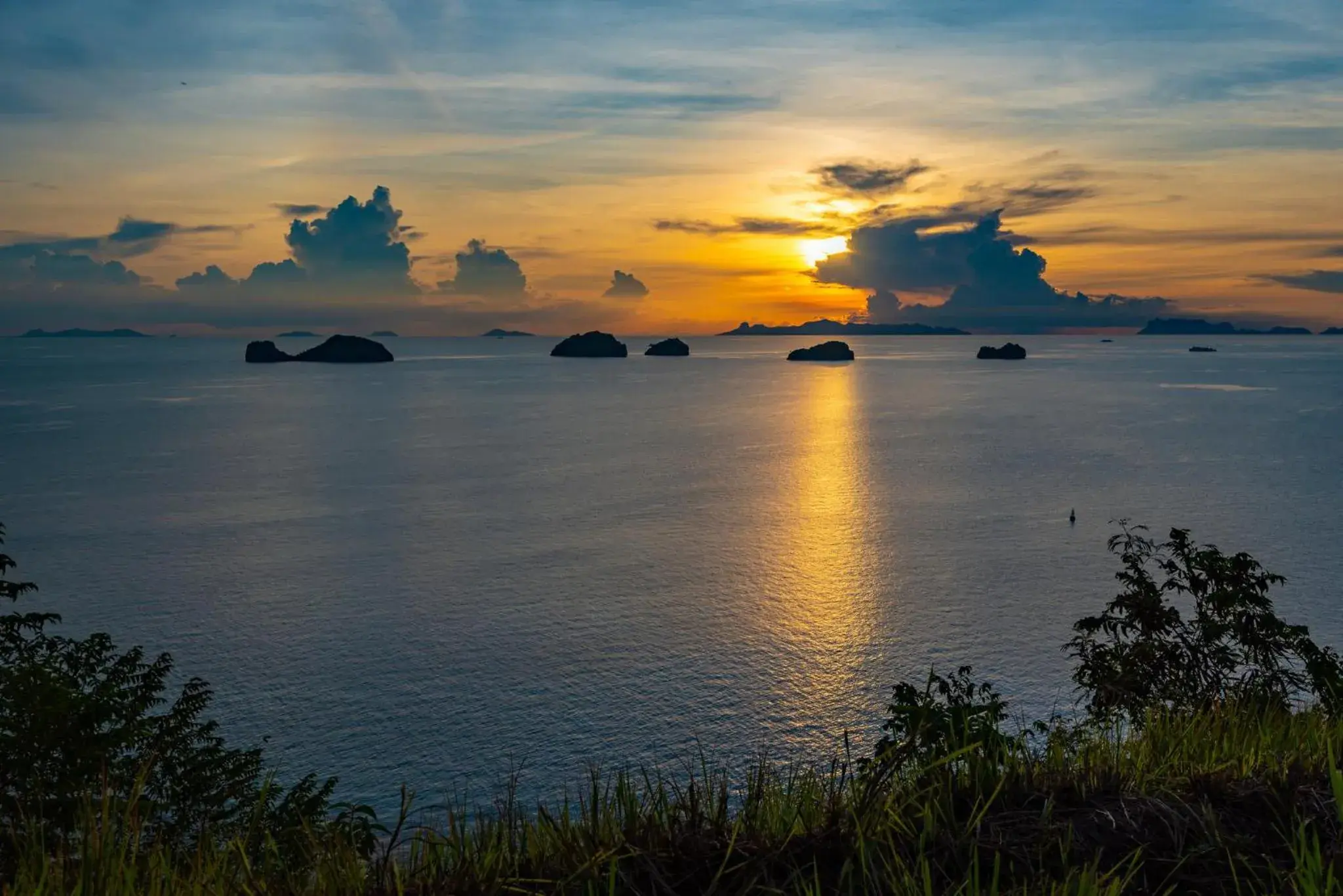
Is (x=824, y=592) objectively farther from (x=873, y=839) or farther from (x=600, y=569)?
(x=873, y=839)

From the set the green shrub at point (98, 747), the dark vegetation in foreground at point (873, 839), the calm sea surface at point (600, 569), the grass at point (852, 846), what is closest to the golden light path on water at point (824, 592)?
the calm sea surface at point (600, 569)

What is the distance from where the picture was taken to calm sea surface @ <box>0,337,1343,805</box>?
38031 millimetres

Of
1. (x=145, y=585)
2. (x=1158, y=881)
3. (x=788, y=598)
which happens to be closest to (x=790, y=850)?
(x=1158, y=881)

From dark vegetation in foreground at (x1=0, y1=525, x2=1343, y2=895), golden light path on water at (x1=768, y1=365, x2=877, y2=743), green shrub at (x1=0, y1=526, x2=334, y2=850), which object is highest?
dark vegetation in foreground at (x1=0, y1=525, x2=1343, y2=895)

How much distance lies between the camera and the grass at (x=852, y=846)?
13.8 feet

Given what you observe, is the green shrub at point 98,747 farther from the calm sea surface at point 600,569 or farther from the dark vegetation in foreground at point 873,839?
the calm sea surface at point 600,569

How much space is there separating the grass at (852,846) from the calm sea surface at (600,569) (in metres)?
3.77

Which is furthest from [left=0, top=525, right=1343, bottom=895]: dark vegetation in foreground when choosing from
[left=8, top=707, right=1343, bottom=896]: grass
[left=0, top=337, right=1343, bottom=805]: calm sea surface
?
[left=0, top=337, right=1343, bottom=805]: calm sea surface

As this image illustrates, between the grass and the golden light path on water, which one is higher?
the grass

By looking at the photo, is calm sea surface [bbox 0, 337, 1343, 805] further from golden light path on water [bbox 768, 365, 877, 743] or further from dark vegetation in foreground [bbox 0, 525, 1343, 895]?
dark vegetation in foreground [bbox 0, 525, 1343, 895]

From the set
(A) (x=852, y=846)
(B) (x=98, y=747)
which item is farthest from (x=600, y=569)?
(A) (x=852, y=846)

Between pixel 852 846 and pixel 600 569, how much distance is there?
56.3 meters

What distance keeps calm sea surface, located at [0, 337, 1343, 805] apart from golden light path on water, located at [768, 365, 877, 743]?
274 millimetres

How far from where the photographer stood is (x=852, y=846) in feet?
14.8
